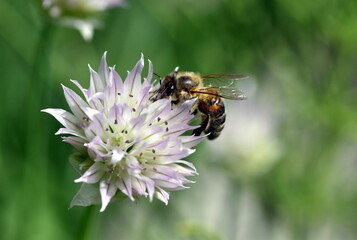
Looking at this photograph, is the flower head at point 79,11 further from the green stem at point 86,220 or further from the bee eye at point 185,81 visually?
the green stem at point 86,220

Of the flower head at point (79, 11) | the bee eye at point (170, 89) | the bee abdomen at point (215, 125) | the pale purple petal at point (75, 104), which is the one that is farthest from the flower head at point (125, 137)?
the flower head at point (79, 11)

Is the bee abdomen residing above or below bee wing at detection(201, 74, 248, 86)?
below

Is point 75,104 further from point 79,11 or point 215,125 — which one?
point 79,11

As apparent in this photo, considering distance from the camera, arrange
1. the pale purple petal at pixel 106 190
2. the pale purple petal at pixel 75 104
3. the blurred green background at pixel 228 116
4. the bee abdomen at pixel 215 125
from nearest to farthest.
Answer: the pale purple petal at pixel 106 190 < the pale purple petal at pixel 75 104 < the bee abdomen at pixel 215 125 < the blurred green background at pixel 228 116

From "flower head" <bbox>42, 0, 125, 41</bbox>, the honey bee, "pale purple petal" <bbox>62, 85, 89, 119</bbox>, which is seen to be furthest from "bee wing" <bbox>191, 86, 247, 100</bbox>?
"flower head" <bbox>42, 0, 125, 41</bbox>

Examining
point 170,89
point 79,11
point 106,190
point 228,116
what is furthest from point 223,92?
point 228,116

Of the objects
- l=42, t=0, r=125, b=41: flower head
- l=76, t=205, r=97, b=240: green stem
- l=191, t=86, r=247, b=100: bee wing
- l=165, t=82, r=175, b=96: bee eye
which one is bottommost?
l=76, t=205, r=97, b=240: green stem

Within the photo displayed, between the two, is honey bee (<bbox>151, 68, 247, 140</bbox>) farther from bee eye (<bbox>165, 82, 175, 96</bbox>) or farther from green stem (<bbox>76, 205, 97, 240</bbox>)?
green stem (<bbox>76, 205, 97, 240</bbox>)
